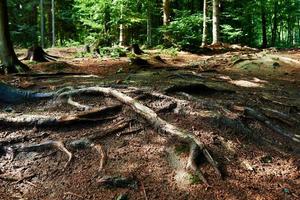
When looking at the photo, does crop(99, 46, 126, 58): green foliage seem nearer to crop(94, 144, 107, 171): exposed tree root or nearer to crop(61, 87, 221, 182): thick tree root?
crop(61, 87, 221, 182): thick tree root

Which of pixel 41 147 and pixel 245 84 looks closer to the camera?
pixel 41 147

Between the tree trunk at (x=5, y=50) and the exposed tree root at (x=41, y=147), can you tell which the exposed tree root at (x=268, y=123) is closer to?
the exposed tree root at (x=41, y=147)

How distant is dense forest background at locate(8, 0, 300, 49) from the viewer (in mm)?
23688

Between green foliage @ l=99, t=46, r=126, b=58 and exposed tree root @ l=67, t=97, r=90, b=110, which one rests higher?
green foliage @ l=99, t=46, r=126, b=58

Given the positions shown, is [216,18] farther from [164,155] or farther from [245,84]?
[164,155]

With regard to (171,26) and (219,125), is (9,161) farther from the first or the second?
(171,26)

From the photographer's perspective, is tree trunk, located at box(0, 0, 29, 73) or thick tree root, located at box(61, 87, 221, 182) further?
tree trunk, located at box(0, 0, 29, 73)

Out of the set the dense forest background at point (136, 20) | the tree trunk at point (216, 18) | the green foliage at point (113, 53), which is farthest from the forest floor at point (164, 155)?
the tree trunk at point (216, 18)

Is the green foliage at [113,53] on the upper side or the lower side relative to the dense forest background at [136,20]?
lower

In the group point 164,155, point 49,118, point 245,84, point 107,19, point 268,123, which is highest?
point 107,19

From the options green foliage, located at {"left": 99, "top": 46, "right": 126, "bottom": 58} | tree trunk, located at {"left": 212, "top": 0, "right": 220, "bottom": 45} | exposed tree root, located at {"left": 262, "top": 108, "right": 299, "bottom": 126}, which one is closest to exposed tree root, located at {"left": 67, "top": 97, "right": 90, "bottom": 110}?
exposed tree root, located at {"left": 262, "top": 108, "right": 299, "bottom": 126}

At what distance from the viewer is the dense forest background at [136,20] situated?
23688mm

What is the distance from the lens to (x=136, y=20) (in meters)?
23.8

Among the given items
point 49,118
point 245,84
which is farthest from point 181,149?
point 245,84
